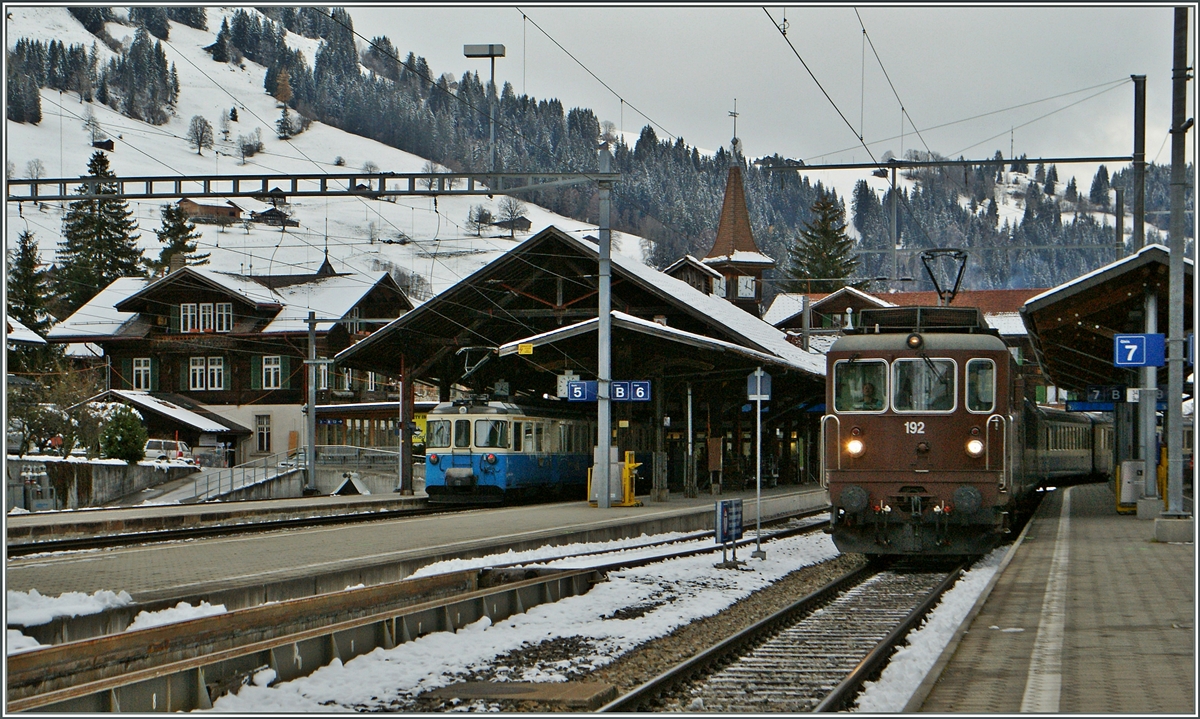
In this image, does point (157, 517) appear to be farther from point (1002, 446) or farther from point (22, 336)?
point (1002, 446)

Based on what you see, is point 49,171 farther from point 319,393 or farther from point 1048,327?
point 1048,327

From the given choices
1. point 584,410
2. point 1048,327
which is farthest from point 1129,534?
point 584,410

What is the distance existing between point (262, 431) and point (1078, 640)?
5191 centimetres

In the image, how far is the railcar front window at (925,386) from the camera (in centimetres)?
1608

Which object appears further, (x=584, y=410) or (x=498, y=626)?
(x=584, y=410)

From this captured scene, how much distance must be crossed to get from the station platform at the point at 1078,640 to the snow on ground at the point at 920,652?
0.63 feet

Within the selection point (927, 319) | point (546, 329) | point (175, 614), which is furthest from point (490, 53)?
point (546, 329)

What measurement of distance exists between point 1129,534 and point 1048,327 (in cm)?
469

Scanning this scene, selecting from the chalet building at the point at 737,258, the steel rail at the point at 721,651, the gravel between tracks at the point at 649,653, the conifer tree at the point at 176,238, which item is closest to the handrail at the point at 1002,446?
the steel rail at the point at 721,651

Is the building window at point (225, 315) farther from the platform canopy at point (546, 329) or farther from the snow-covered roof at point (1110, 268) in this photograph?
the snow-covered roof at point (1110, 268)

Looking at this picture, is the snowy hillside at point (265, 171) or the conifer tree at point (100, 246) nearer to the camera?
the conifer tree at point (100, 246)

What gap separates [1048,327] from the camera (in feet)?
77.5

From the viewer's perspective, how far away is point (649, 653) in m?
10.4

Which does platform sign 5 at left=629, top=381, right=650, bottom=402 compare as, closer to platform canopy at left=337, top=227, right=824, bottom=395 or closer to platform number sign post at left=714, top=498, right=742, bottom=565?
platform canopy at left=337, top=227, right=824, bottom=395
